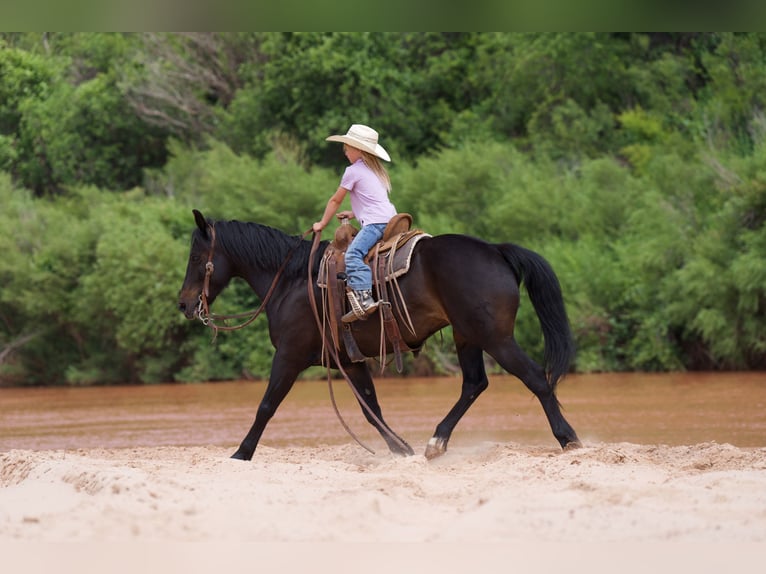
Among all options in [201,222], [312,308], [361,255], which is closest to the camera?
[361,255]

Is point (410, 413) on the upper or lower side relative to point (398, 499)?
lower

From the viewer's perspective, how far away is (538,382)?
9.41m

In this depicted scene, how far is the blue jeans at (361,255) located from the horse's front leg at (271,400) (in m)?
0.91

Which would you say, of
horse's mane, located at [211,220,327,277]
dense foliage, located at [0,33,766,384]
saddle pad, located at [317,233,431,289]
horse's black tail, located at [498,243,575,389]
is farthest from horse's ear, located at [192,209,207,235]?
dense foliage, located at [0,33,766,384]

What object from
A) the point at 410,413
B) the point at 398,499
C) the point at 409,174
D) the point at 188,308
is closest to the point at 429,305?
the point at 188,308

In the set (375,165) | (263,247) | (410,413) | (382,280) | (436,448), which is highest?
(375,165)

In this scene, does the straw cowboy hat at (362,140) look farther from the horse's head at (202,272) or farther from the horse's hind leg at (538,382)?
the horse's hind leg at (538,382)

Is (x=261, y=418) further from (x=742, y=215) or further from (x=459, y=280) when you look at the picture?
(x=742, y=215)

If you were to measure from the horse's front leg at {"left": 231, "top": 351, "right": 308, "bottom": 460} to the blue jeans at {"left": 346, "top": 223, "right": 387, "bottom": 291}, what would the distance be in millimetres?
910

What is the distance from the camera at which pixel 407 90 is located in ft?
128

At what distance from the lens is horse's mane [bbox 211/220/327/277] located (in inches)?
406

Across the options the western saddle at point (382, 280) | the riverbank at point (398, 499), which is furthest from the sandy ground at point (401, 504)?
the western saddle at point (382, 280)

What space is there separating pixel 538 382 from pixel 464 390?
92 centimetres

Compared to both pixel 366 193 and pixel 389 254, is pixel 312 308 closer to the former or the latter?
pixel 389 254
